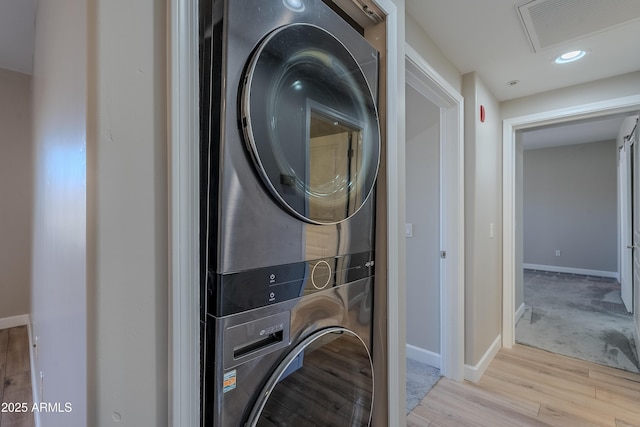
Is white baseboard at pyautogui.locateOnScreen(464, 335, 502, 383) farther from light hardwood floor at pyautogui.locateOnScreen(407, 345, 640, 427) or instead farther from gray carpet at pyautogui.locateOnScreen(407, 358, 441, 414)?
gray carpet at pyautogui.locateOnScreen(407, 358, 441, 414)

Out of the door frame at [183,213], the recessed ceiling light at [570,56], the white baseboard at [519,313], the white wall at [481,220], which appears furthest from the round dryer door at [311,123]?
the white baseboard at [519,313]

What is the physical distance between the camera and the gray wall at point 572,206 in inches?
208

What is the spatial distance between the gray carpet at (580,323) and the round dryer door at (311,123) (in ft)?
9.80

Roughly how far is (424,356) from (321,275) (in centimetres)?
207

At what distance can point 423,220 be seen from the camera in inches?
95.0

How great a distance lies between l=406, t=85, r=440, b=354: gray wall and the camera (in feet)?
7.64

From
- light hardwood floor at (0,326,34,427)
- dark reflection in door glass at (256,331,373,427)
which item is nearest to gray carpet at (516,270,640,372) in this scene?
dark reflection in door glass at (256,331,373,427)

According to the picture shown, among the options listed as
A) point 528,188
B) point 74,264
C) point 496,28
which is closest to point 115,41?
point 74,264

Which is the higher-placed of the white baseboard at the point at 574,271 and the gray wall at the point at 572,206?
the gray wall at the point at 572,206

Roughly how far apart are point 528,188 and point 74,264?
7350 millimetres

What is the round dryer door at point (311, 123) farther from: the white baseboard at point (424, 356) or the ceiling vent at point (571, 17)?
the white baseboard at point (424, 356)

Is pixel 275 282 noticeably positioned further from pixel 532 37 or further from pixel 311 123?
pixel 532 37

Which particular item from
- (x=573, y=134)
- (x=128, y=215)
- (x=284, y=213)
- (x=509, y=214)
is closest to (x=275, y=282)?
(x=284, y=213)

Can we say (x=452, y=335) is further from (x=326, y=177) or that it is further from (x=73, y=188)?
(x=73, y=188)
